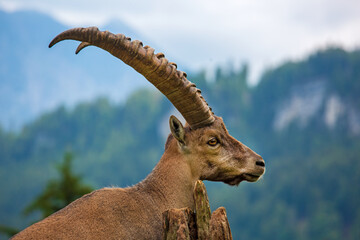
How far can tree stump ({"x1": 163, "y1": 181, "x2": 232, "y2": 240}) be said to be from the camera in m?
9.94

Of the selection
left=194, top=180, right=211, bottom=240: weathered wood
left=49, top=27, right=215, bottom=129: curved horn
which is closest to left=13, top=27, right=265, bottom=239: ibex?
left=49, top=27, right=215, bottom=129: curved horn

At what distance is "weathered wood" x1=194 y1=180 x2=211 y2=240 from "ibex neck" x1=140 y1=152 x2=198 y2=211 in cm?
186

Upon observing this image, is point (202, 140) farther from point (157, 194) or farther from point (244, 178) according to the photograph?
point (157, 194)

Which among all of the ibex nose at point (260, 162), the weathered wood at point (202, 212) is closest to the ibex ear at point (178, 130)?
the ibex nose at point (260, 162)

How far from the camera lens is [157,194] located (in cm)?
1229

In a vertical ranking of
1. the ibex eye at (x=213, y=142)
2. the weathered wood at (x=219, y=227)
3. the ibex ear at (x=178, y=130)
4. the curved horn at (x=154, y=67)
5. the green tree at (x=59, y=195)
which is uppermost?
the green tree at (x=59, y=195)

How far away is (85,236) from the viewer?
10906mm

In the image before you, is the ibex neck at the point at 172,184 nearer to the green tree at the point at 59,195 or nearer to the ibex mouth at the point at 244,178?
the ibex mouth at the point at 244,178

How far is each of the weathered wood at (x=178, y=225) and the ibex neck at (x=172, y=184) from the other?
1.92 m

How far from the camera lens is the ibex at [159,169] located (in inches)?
437

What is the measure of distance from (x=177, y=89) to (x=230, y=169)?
6.90ft

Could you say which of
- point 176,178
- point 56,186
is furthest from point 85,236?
point 56,186

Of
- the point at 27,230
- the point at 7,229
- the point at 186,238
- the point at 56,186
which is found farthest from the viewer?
the point at 56,186

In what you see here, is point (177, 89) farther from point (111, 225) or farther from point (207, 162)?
point (111, 225)
